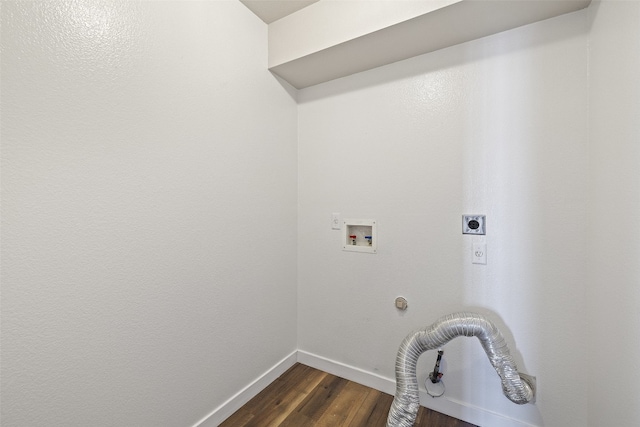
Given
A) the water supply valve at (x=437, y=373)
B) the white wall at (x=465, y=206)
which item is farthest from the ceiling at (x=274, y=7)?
the water supply valve at (x=437, y=373)

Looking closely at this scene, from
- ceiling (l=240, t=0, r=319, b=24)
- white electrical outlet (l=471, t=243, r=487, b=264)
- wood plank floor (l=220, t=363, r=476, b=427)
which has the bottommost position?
wood plank floor (l=220, t=363, r=476, b=427)

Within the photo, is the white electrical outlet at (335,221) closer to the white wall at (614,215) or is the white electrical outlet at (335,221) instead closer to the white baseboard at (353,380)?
the white baseboard at (353,380)

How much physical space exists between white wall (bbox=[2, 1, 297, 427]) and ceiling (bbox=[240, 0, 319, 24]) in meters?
0.06

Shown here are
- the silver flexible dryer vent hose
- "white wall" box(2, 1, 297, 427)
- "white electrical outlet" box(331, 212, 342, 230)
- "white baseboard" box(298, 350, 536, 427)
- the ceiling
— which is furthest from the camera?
"white electrical outlet" box(331, 212, 342, 230)

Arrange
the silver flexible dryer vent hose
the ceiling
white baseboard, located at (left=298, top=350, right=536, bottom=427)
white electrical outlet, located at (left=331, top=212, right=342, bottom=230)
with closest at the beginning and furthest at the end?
the silver flexible dryer vent hose < white baseboard, located at (left=298, top=350, right=536, bottom=427) < the ceiling < white electrical outlet, located at (left=331, top=212, right=342, bottom=230)

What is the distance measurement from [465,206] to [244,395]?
5.55ft

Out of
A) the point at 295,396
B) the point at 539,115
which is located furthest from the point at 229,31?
the point at 295,396

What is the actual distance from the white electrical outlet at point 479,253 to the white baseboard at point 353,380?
31.3 inches

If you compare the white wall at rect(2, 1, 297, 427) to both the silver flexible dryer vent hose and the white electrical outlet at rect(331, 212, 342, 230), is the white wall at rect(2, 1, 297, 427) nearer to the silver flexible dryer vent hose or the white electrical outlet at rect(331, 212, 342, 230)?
the white electrical outlet at rect(331, 212, 342, 230)

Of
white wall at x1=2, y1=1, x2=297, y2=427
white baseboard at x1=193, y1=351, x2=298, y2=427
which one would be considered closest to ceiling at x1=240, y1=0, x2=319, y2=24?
white wall at x1=2, y1=1, x2=297, y2=427

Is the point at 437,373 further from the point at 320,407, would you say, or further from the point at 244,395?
the point at 244,395

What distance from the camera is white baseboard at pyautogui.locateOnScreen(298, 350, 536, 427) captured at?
4.37 feet

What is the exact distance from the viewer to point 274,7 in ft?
5.07

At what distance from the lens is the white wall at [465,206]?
122 cm
